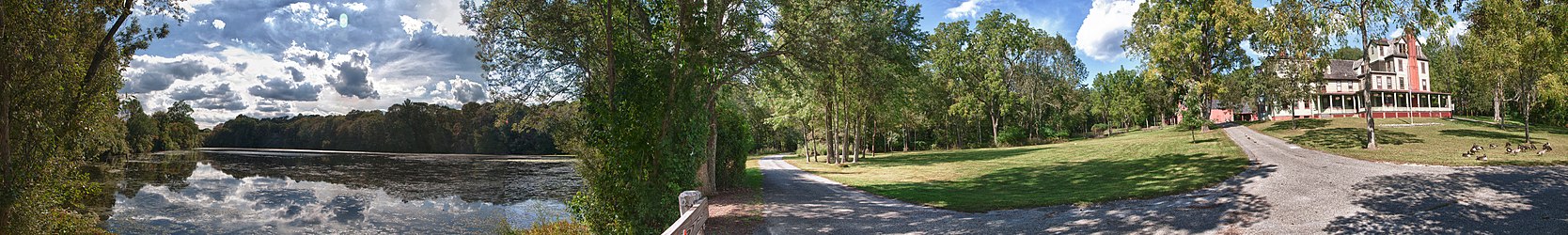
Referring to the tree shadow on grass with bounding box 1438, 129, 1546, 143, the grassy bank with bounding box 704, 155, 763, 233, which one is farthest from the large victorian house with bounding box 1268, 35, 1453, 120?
the grassy bank with bounding box 704, 155, 763, 233

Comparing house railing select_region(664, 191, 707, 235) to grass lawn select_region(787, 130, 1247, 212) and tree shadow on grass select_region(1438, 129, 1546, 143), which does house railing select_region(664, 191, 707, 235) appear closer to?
grass lawn select_region(787, 130, 1247, 212)

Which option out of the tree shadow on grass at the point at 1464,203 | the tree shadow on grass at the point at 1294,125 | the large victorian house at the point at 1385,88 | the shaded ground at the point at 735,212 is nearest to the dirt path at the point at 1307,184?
the tree shadow on grass at the point at 1464,203

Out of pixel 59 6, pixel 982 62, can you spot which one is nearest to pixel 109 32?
pixel 59 6

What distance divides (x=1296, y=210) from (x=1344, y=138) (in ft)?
48.8

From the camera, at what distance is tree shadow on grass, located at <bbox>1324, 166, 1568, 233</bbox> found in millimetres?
7477

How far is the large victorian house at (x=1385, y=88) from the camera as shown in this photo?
1871 inches

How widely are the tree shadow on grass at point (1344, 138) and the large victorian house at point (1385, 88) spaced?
1098 inches

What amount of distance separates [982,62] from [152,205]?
38.0 m

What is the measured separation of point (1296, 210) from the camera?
29.4 feet

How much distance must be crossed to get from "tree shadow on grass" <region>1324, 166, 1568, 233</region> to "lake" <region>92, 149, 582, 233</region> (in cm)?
1054

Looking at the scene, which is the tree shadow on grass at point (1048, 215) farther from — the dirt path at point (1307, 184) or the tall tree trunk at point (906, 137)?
the tall tree trunk at point (906, 137)

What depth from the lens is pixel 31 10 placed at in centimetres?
779

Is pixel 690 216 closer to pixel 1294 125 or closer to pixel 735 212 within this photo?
pixel 735 212

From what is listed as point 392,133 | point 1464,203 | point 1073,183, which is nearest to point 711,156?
point 1073,183
